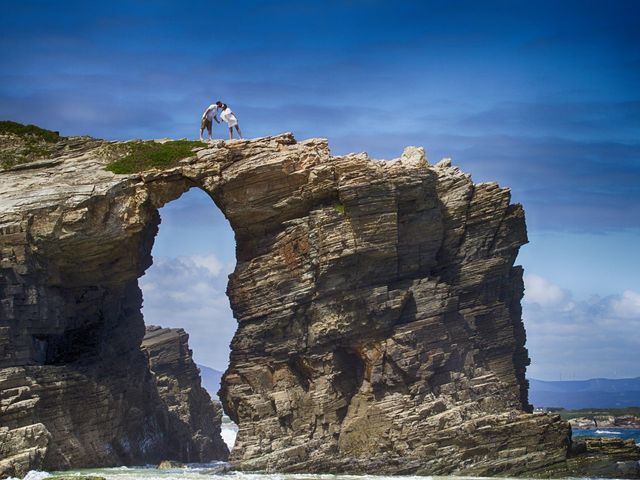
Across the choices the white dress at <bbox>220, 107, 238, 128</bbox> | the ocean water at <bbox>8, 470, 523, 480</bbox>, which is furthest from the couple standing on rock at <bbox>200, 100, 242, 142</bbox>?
the ocean water at <bbox>8, 470, 523, 480</bbox>

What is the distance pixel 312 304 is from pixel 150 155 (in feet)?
42.6

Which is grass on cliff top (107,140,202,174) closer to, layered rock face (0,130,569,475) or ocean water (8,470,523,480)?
layered rock face (0,130,569,475)

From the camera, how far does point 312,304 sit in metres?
66.0

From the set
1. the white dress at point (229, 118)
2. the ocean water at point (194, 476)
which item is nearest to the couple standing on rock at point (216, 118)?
the white dress at point (229, 118)

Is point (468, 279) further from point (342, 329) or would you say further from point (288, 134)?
point (288, 134)

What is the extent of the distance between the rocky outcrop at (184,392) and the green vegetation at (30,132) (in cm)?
1989

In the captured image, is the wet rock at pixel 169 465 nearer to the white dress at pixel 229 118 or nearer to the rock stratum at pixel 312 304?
the rock stratum at pixel 312 304

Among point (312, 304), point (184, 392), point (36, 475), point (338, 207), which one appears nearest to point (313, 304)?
point (312, 304)

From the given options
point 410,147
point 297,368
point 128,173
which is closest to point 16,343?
point 128,173

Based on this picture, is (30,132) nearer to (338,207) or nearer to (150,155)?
(150,155)

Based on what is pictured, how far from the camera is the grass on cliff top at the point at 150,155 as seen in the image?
220 ft

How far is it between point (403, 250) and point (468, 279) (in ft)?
16.1

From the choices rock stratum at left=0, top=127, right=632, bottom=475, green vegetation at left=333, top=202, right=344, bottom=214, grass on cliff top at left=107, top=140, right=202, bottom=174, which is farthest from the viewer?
grass on cliff top at left=107, top=140, right=202, bottom=174

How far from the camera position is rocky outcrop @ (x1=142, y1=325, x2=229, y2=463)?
85.2 metres
